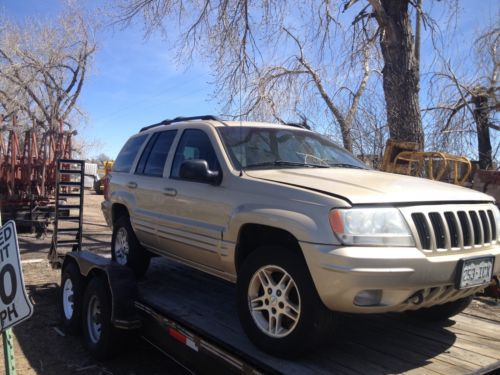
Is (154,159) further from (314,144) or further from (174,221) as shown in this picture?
(314,144)

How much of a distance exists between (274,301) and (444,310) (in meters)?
1.60

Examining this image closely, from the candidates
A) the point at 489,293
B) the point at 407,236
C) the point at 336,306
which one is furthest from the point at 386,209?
the point at 489,293

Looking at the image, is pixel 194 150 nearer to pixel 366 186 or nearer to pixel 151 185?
pixel 151 185

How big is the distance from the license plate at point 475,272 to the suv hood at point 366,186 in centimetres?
43

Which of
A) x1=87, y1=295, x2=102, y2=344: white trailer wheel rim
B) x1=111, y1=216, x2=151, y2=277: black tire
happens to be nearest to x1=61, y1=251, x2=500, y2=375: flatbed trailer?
x1=87, y1=295, x2=102, y2=344: white trailer wheel rim

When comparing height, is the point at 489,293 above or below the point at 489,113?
below

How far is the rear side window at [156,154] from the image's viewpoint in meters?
5.05

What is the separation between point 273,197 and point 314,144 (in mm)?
1386

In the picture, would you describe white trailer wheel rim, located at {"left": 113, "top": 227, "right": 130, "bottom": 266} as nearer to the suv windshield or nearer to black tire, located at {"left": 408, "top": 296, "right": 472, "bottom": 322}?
the suv windshield

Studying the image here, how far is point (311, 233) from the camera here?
2975mm

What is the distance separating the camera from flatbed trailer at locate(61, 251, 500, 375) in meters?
3.04

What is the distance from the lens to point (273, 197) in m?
3.36

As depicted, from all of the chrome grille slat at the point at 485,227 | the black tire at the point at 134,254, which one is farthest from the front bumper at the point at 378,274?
the black tire at the point at 134,254

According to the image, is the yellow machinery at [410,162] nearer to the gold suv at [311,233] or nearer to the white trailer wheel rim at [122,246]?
the gold suv at [311,233]
